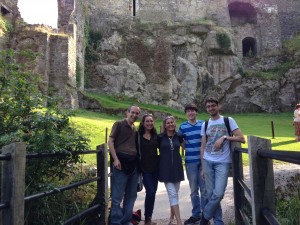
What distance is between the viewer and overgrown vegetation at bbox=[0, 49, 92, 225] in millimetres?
4184

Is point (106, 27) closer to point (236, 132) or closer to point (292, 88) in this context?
point (292, 88)

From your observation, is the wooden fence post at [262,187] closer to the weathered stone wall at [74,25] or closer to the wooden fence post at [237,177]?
the wooden fence post at [237,177]

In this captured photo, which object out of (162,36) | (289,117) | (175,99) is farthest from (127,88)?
(289,117)

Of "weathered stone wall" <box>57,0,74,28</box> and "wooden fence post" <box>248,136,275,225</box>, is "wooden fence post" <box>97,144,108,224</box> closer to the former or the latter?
"wooden fence post" <box>248,136,275,225</box>

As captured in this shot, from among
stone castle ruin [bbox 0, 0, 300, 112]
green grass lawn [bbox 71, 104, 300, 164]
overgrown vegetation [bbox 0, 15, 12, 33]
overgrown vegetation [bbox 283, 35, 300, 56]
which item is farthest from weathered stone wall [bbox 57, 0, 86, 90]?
overgrown vegetation [bbox 283, 35, 300, 56]

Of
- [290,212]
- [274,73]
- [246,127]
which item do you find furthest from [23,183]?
[274,73]

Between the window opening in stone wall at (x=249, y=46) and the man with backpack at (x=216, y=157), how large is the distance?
26.8 metres

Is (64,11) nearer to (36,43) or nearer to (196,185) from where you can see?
(36,43)

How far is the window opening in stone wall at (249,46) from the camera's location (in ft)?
103

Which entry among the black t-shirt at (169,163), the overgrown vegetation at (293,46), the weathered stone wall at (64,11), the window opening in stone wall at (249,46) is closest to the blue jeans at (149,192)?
the black t-shirt at (169,163)

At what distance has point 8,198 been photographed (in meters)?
2.77

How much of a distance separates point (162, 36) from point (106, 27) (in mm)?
4520

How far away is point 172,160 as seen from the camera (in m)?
5.45

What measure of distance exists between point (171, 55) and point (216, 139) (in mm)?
22304
